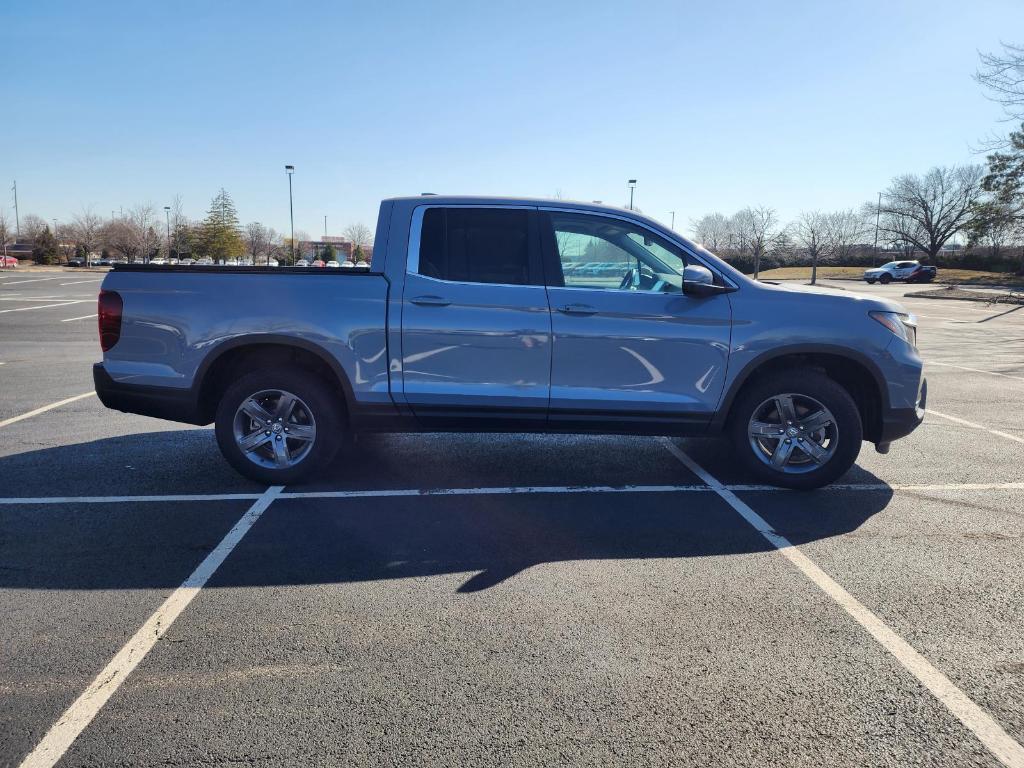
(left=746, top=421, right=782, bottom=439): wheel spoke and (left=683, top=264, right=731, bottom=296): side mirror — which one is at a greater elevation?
(left=683, top=264, right=731, bottom=296): side mirror

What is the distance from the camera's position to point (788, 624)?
10.5 ft

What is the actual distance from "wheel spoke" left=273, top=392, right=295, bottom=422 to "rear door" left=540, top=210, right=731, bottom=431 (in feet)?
6.00

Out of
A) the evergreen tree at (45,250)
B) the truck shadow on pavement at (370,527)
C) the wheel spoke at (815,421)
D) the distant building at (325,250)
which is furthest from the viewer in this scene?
the evergreen tree at (45,250)

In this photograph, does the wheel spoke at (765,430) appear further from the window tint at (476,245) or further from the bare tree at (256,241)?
the bare tree at (256,241)

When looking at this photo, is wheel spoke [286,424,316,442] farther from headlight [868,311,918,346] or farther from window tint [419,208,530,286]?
headlight [868,311,918,346]

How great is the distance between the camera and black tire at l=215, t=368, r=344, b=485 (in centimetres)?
488

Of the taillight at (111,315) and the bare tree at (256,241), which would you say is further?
the bare tree at (256,241)

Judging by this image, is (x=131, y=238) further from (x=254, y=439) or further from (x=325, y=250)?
(x=254, y=439)

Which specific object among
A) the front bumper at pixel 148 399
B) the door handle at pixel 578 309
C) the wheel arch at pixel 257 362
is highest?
the door handle at pixel 578 309

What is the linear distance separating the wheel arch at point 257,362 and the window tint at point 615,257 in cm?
173

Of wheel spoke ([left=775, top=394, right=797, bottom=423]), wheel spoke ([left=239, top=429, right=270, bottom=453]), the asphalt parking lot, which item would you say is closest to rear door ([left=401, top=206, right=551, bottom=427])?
the asphalt parking lot

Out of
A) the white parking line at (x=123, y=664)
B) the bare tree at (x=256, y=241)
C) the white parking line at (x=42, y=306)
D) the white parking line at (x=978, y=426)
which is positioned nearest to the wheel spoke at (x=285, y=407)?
the white parking line at (x=123, y=664)

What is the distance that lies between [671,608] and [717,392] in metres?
1.93

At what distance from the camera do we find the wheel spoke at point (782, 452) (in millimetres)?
5023
